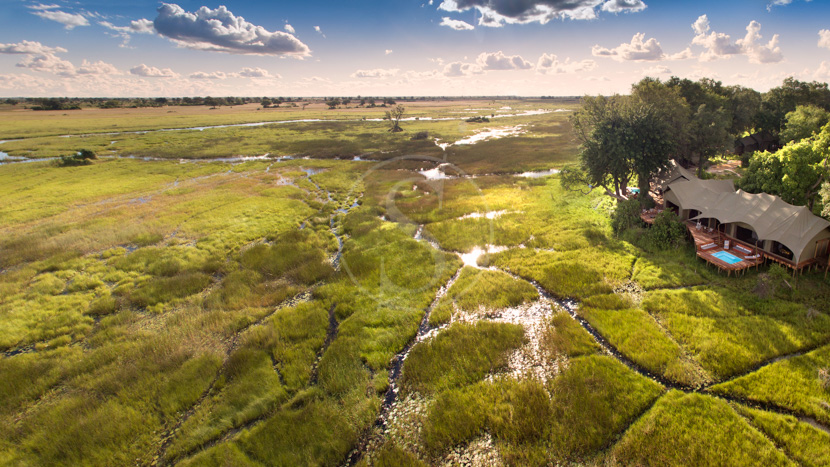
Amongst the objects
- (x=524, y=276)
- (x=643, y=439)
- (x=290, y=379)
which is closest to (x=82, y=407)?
(x=290, y=379)

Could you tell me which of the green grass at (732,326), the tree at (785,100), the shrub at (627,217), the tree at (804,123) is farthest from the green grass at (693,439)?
the tree at (785,100)

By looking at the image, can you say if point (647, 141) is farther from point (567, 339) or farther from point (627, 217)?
point (567, 339)

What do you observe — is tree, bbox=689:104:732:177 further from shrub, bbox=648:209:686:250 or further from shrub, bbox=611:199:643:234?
shrub, bbox=648:209:686:250

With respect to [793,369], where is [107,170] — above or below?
above

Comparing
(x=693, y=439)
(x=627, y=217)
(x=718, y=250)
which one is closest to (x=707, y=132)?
(x=627, y=217)

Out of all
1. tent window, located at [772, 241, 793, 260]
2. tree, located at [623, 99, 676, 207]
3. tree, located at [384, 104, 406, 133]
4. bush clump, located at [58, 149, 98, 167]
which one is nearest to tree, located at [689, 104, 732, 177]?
tree, located at [623, 99, 676, 207]

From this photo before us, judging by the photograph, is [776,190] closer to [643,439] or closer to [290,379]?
[643,439]
